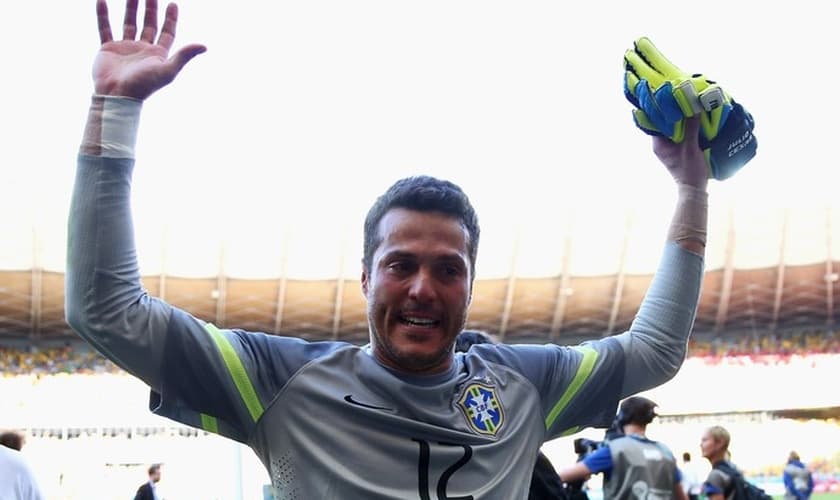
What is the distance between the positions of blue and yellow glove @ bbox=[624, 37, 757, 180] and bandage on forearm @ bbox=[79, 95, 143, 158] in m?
1.02

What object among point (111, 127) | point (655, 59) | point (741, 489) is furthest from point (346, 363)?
point (741, 489)

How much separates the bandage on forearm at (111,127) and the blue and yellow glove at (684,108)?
3.35 feet

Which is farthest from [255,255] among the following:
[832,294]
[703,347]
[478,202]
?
[832,294]

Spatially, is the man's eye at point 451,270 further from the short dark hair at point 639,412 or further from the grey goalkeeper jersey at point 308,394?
the short dark hair at point 639,412

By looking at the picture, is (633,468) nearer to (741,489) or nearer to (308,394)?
(741,489)

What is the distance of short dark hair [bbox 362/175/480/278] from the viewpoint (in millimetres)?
1720

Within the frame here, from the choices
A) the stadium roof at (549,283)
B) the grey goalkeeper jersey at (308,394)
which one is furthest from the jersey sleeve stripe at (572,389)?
the stadium roof at (549,283)

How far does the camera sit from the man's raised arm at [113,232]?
1.45m

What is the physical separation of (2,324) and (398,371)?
109 ft

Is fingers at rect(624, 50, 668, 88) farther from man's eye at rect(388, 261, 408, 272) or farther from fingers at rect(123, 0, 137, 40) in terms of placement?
fingers at rect(123, 0, 137, 40)

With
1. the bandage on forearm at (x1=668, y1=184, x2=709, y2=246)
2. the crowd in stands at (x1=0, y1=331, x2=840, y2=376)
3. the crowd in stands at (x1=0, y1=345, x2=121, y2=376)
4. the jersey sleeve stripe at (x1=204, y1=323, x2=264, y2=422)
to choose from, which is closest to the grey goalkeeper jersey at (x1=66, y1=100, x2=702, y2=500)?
the jersey sleeve stripe at (x1=204, y1=323, x2=264, y2=422)

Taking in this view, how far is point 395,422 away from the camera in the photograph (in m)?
1.62

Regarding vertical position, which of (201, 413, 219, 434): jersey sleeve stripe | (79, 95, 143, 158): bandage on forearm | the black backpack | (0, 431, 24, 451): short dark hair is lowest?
the black backpack

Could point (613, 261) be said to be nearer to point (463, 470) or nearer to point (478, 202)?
point (478, 202)
